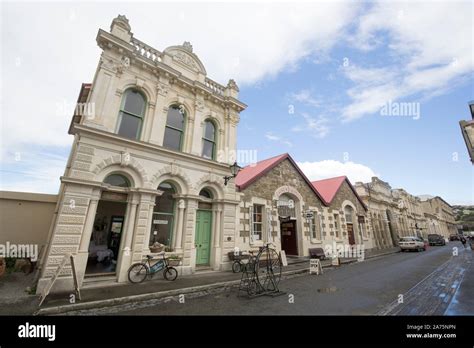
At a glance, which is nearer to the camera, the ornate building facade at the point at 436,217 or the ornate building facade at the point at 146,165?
the ornate building facade at the point at 146,165

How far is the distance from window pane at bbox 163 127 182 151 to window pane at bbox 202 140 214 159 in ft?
4.82

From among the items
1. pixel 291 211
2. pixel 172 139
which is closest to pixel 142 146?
pixel 172 139

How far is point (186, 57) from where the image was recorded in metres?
11.2

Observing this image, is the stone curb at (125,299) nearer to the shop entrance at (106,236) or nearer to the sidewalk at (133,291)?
the sidewalk at (133,291)

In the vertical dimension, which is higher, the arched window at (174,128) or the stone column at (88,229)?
the arched window at (174,128)

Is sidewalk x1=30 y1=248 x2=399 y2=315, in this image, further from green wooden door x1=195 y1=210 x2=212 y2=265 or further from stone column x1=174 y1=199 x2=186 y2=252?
stone column x1=174 y1=199 x2=186 y2=252

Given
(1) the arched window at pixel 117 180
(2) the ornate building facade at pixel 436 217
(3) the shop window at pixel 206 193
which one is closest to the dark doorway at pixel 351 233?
(3) the shop window at pixel 206 193

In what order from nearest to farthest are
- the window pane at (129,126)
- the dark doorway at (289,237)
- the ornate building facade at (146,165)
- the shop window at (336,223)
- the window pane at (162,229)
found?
the ornate building facade at (146,165) → the window pane at (129,126) → the window pane at (162,229) → the dark doorway at (289,237) → the shop window at (336,223)

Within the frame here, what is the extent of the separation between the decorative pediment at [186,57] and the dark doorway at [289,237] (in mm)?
11918

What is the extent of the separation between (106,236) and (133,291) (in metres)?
7.61

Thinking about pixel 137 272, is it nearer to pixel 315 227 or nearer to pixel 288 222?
pixel 288 222

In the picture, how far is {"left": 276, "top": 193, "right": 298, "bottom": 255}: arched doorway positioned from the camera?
14.5 m

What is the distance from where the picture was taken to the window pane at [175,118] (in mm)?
10234
